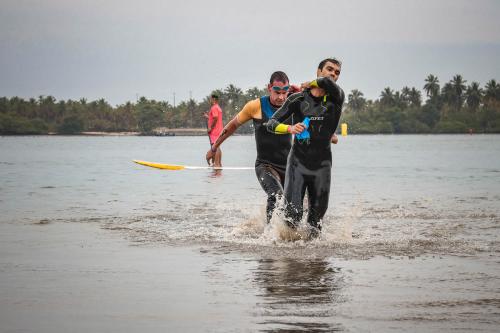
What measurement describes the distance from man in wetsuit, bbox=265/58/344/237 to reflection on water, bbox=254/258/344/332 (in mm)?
958

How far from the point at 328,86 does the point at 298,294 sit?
2.66 m

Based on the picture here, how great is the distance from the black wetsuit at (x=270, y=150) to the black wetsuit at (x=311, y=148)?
0.76m

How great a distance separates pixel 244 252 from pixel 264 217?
2535 mm

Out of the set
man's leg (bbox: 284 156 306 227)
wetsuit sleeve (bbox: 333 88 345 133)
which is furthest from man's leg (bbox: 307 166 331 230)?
wetsuit sleeve (bbox: 333 88 345 133)

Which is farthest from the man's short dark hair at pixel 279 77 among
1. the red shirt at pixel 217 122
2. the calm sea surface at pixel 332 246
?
the red shirt at pixel 217 122

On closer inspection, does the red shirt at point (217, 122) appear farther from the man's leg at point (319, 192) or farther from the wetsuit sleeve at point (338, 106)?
the wetsuit sleeve at point (338, 106)

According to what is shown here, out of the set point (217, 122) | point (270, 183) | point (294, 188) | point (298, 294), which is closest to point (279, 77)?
point (270, 183)

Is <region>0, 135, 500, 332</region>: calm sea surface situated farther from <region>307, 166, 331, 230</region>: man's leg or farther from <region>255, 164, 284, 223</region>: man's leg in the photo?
<region>307, 166, 331, 230</region>: man's leg

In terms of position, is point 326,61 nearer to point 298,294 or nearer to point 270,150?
point 270,150

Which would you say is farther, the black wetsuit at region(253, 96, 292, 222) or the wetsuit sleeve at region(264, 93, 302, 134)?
the black wetsuit at region(253, 96, 292, 222)

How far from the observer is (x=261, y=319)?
547 cm

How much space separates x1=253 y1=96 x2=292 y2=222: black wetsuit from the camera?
952 centimetres

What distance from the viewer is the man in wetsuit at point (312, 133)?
27.9 feet

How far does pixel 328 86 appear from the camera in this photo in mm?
8297
